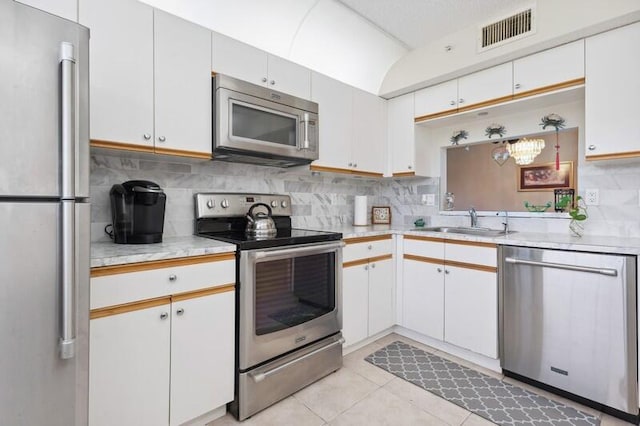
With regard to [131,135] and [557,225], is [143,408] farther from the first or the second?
[557,225]

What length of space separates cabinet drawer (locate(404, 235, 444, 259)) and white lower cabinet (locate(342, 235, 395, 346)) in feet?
0.50

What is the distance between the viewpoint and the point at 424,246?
2576 millimetres

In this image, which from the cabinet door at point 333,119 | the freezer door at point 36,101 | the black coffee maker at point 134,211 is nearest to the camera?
the freezer door at point 36,101

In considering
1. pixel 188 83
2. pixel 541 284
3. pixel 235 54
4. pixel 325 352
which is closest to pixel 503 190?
pixel 541 284

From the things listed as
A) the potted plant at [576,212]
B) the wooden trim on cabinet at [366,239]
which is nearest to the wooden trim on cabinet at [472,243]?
the wooden trim on cabinet at [366,239]

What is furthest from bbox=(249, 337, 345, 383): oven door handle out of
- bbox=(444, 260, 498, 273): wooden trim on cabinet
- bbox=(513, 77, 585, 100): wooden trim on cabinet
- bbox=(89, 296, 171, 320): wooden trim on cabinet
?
bbox=(513, 77, 585, 100): wooden trim on cabinet

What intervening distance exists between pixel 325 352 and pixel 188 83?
72.7 inches

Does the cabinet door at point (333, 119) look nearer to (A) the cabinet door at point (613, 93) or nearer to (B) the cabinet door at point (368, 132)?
(B) the cabinet door at point (368, 132)

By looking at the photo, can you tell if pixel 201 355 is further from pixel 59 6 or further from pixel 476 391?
pixel 59 6

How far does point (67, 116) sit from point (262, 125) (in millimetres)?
1234

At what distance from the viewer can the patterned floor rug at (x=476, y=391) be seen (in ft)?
5.63

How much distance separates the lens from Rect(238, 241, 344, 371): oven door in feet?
5.59

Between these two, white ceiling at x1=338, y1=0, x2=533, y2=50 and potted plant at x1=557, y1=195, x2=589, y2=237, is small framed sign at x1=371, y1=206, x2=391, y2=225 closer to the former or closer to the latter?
potted plant at x1=557, y1=195, x2=589, y2=237

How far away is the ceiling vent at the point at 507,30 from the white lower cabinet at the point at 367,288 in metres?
1.63
